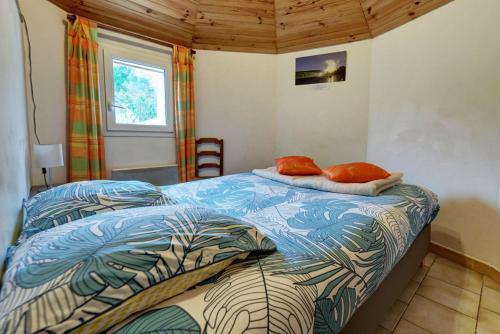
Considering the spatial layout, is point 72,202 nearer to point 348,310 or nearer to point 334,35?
point 348,310

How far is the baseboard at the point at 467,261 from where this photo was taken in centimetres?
180

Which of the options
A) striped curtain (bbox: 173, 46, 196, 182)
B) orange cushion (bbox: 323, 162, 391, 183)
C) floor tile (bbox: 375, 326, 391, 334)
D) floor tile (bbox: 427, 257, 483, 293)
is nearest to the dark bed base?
floor tile (bbox: 375, 326, 391, 334)

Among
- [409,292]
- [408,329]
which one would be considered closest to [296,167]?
[409,292]

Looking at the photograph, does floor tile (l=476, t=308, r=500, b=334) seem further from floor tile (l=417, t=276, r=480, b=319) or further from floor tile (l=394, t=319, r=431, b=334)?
floor tile (l=394, t=319, r=431, b=334)

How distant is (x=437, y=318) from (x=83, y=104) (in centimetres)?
320

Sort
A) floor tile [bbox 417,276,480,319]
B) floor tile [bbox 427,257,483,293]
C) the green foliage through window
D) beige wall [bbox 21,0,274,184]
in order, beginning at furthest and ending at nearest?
the green foliage through window, beige wall [bbox 21,0,274,184], floor tile [bbox 427,257,483,293], floor tile [bbox 417,276,480,319]

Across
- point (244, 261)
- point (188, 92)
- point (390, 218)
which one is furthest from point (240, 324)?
point (188, 92)

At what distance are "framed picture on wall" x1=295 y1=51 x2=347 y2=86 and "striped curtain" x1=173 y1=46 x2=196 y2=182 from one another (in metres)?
1.46

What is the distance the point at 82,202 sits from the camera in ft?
3.14

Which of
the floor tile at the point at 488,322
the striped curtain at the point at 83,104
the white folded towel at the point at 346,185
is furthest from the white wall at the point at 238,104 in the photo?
the floor tile at the point at 488,322

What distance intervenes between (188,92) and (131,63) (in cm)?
68

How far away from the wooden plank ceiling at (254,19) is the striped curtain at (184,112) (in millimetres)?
255

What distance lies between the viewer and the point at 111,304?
0.48 m

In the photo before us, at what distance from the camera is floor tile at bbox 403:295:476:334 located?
1.32m
